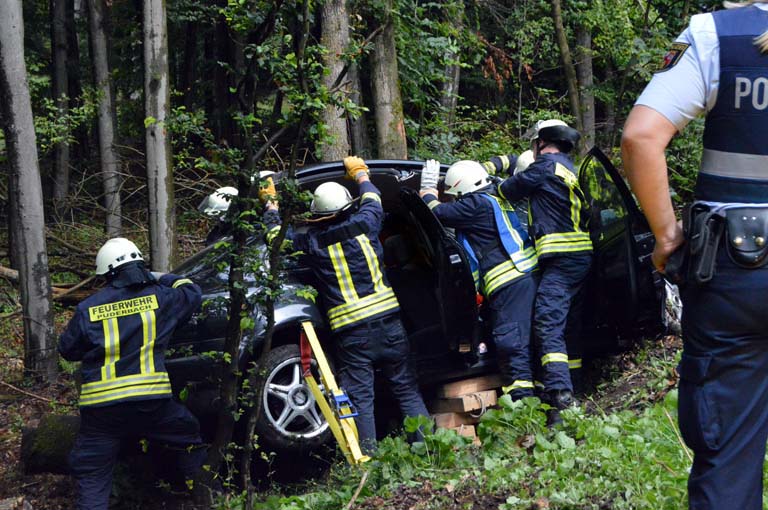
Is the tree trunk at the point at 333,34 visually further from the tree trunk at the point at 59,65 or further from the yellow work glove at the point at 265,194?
the tree trunk at the point at 59,65

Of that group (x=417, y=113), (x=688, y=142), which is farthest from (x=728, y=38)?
(x=417, y=113)

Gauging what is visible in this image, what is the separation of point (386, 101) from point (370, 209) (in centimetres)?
299

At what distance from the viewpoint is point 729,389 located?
2.65 m

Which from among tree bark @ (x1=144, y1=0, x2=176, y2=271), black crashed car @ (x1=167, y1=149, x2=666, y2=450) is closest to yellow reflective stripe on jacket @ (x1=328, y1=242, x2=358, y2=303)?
black crashed car @ (x1=167, y1=149, x2=666, y2=450)

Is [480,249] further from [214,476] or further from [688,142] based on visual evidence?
[688,142]

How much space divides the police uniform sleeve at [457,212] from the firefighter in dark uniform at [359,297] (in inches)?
18.0

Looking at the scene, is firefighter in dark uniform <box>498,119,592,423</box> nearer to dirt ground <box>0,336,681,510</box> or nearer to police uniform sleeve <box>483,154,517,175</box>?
dirt ground <box>0,336,681,510</box>

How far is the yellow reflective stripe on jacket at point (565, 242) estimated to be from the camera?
6.12 m

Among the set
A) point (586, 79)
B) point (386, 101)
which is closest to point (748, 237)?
point (386, 101)

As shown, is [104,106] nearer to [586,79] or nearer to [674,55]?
[586,79]

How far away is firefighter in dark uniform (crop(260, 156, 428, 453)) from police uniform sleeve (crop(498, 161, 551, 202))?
921 millimetres

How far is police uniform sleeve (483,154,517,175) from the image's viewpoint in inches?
276

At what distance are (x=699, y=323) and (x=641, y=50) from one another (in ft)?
27.2

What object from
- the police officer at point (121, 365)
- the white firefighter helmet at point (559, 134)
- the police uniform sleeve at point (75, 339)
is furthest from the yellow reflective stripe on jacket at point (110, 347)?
the white firefighter helmet at point (559, 134)
